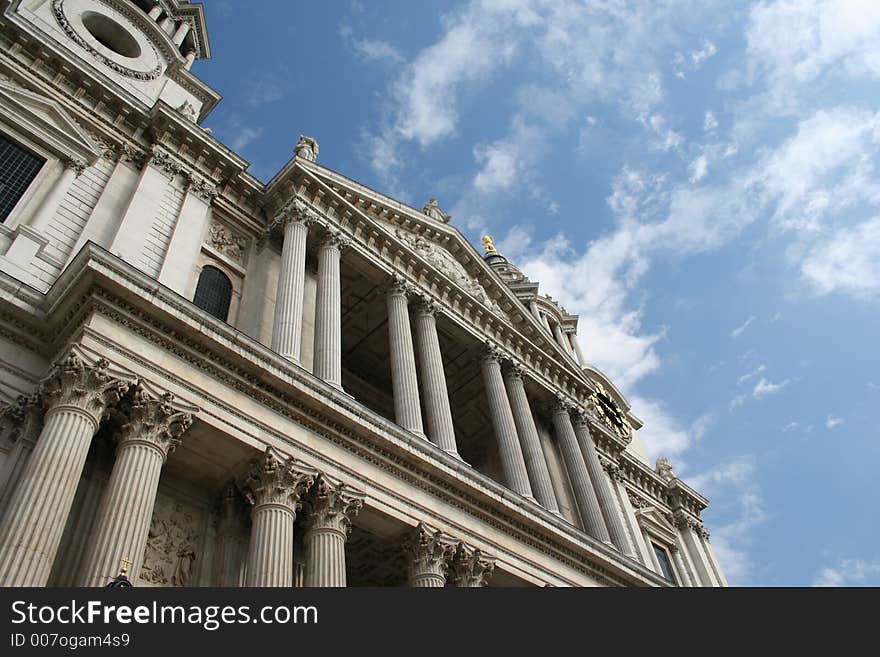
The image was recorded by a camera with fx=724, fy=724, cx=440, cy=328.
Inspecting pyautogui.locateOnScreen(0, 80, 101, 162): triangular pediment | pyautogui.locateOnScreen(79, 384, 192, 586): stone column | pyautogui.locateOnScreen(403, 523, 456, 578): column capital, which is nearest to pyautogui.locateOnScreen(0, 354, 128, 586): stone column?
pyautogui.locateOnScreen(79, 384, 192, 586): stone column

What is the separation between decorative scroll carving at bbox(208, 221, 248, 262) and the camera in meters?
21.9

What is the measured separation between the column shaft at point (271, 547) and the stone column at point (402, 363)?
220 inches

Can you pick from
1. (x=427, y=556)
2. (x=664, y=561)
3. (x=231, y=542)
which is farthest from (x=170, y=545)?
(x=664, y=561)

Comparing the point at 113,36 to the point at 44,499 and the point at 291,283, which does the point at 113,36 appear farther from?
the point at 44,499

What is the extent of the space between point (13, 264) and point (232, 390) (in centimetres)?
544

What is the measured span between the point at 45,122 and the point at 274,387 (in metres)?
10.0

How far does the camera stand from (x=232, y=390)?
50.6ft

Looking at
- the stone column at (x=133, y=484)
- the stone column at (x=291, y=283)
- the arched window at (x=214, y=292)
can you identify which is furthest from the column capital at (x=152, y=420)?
the arched window at (x=214, y=292)

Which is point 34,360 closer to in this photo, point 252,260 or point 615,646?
point 252,260

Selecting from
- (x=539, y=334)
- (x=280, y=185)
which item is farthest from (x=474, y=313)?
(x=280, y=185)

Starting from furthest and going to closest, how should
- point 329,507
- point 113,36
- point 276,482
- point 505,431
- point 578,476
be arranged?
point 113,36, point 578,476, point 505,431, point 329,507, point 276,482

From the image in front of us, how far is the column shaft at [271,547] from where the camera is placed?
1348cm

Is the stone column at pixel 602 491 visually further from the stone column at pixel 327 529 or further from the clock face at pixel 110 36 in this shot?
the clock face at pixel 110 36

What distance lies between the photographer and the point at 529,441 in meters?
25.5
